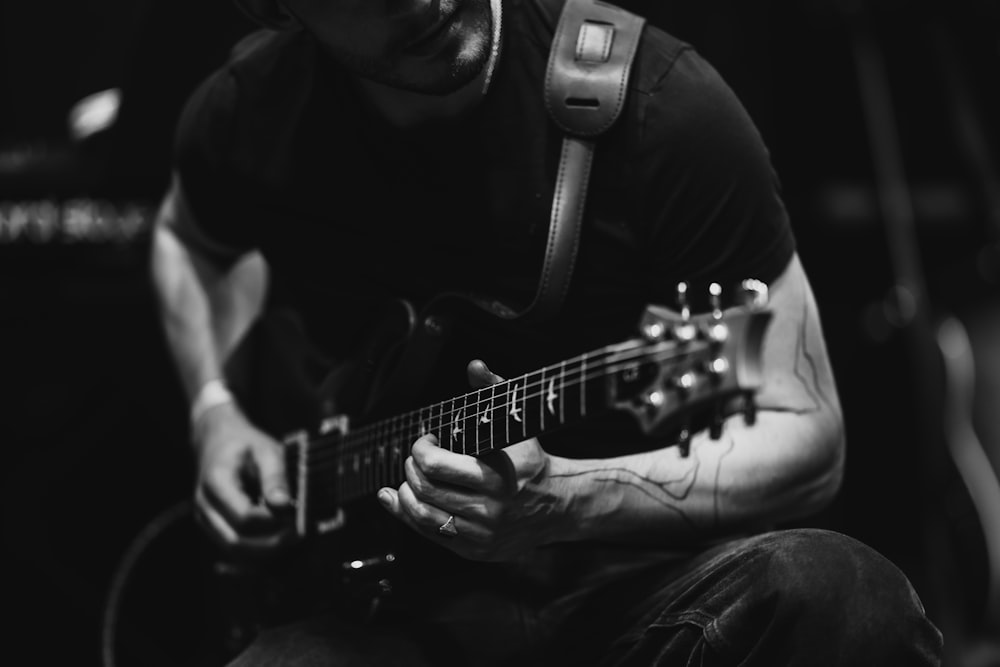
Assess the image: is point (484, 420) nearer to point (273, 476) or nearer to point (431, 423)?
point (431, 423)

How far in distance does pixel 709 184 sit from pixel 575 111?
153 millimetres

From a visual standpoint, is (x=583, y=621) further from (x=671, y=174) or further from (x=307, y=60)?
(x=307, y=60)

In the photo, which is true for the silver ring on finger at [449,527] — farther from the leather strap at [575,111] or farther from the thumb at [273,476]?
the thumb at [273,476]

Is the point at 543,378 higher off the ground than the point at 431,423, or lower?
higher

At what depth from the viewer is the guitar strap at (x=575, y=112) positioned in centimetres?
123

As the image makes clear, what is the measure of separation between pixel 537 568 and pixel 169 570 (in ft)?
2.84

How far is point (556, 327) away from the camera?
129cm

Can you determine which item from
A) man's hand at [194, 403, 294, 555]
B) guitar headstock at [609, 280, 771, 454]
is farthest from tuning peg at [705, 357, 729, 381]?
man's hand at [194, 403, 294, 555]

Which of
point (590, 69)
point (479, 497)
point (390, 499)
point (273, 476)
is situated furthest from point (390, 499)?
point (590, 69)

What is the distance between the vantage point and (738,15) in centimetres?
221

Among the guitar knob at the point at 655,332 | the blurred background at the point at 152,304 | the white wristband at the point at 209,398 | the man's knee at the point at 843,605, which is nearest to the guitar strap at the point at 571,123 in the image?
the guitar knob at the point at 655,332

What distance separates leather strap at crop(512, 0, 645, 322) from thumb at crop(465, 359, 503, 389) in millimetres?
125

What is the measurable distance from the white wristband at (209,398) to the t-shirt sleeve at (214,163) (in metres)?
0.19

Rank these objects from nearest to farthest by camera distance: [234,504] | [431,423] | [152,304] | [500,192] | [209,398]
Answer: [431,423], [500,192], [234,504], [209,398], [152,304]
